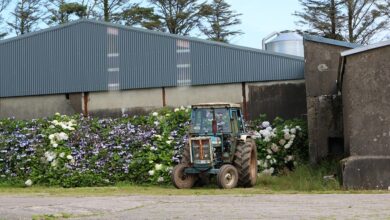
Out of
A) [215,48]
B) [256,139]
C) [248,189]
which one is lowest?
[248,189]

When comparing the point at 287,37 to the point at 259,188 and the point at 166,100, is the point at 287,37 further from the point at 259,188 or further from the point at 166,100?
the point at 259,188

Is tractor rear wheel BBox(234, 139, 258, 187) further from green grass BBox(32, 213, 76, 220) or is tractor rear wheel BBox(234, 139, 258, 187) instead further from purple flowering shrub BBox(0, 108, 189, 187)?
green grass BBox(32, 213, 76, 220)

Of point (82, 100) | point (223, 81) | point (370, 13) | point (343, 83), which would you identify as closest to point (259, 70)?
point (223, 81)

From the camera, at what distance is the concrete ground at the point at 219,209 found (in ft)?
34.8

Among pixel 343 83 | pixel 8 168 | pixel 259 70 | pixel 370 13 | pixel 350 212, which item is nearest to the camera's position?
pixel 350 212

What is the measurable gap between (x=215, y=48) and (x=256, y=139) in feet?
16.4

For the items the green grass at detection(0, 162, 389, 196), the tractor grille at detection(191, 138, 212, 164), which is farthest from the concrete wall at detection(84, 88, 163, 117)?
the tractor grille at detection(191, 138, 212, 164)

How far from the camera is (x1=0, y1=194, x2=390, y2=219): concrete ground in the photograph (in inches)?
417

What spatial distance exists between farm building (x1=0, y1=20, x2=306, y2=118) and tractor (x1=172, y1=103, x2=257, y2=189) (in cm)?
574

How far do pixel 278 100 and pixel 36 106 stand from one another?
1079 cm

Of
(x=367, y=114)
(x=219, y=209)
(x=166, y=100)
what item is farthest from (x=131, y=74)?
(x=219, y=209)

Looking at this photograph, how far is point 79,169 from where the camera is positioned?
21094 mm

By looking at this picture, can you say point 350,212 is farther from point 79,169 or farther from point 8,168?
point 8,168

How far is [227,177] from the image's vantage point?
58.5ft
